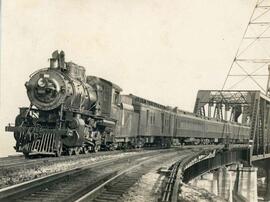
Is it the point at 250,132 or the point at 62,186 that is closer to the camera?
the point at 62,186

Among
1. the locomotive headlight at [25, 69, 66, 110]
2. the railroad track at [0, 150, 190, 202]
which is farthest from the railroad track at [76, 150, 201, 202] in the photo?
the locomotive headlight at [25, 69, 66, 110]

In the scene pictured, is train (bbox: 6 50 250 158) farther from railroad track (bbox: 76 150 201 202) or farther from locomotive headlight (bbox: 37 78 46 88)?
railroad track (bbox: 76 150 201 202)

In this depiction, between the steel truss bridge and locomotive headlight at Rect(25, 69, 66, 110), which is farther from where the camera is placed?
the steel truss bridge

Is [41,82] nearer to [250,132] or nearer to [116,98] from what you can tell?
[116,98]

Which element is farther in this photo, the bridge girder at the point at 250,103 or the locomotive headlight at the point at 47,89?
the bridge girder at the point at 250,103

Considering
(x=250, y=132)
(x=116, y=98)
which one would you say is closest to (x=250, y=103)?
(x=250, y=132)

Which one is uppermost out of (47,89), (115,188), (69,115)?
(47,89)

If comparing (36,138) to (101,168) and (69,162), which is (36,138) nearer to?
(69,162)

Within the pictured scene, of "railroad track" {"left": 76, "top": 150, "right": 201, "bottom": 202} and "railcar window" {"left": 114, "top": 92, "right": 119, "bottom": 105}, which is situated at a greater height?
"railcar window" {"left": 114, "top": 92, "right": 119, "bottom": 105}

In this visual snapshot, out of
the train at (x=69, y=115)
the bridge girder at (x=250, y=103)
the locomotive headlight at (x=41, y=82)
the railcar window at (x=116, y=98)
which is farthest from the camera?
the bridge girder at (x=250, y=103)

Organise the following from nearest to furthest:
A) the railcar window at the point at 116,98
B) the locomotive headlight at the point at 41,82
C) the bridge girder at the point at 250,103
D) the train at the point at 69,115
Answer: the train at the point at 69,115 < the locomotive headlight at the point at 41,82 < the railcar window at the point at 116,98 < the bridge girder at the point at 250,103

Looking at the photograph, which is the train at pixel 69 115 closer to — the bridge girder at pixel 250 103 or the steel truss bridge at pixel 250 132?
the steel truss bridge at pixel 250 132

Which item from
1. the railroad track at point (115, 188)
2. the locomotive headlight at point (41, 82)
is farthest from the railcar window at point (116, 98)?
the railroad track at point (115, 188)

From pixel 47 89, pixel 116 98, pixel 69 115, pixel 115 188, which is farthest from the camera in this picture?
pixel 116 98
